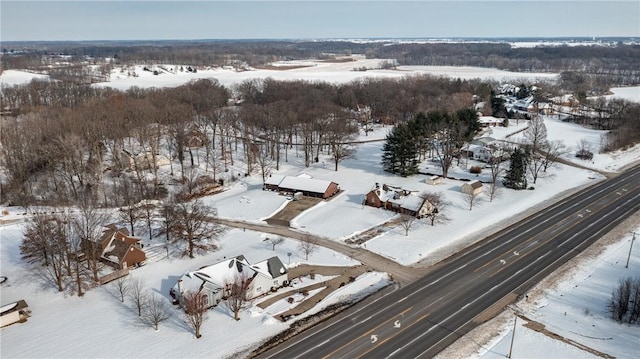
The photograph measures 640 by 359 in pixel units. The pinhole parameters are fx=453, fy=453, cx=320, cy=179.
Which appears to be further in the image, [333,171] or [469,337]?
[333,171]

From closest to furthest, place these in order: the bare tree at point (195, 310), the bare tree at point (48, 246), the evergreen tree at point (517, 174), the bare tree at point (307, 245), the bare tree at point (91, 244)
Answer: the bare tree at point (195, 310) → the bare tree at point (48, 246) → the bare tree at point (91, 244) → the bare tree at point (307, 245) → the evergreen tree at point (517, 174)

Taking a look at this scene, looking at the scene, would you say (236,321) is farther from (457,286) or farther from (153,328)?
(457,286)

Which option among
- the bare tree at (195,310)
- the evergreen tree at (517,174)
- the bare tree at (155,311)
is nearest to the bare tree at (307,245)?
the bare tree at (195,310)

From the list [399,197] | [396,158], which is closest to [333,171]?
[396,158]

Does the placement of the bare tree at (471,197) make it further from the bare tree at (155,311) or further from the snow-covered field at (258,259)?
the bare tree at (155,311)

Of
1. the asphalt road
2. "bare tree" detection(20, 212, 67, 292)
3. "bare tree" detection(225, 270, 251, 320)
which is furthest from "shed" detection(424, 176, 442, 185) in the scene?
"bare tree" detection(20, 212, 67, 292)

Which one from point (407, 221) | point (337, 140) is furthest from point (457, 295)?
point (337, 140)
